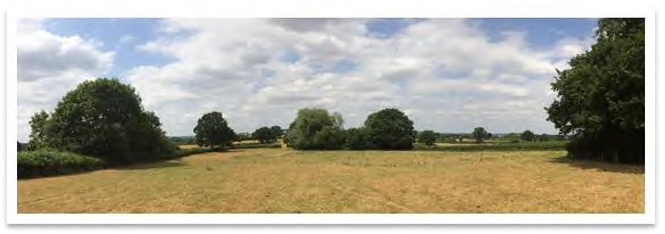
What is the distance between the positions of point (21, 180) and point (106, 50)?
3199mm

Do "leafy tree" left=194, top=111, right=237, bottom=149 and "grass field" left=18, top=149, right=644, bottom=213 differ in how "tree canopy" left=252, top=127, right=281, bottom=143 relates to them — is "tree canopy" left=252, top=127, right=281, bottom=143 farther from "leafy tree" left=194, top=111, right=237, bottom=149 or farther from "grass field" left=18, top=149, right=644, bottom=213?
"grass field" left=18, top=149, right=644, bottom=213

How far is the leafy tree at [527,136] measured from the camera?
12005mm

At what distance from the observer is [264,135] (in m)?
14.2

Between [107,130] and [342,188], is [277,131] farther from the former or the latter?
[107,130]

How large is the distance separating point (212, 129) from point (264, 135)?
1.64m

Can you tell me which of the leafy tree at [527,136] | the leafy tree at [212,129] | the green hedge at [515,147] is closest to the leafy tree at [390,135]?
the green hedge at [515,147]

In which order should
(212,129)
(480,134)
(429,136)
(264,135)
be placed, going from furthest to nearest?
(264,135), (429,136), (212,129), (480,134)

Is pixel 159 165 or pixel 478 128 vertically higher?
pixel 478 128

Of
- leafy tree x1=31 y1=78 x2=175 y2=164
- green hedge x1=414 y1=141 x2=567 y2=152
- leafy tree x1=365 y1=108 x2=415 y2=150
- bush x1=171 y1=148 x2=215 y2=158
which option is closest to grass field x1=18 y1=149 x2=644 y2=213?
bush x1=171 y1=148 x2=215 y2=158

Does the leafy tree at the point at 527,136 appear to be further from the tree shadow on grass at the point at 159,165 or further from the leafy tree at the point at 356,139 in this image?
the leafy tree at the point at 356,139

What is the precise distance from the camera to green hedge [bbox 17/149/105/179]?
39.1ft

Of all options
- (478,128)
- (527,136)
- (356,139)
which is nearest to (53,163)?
(478,128)

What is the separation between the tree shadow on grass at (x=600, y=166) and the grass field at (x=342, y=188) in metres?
0.05
